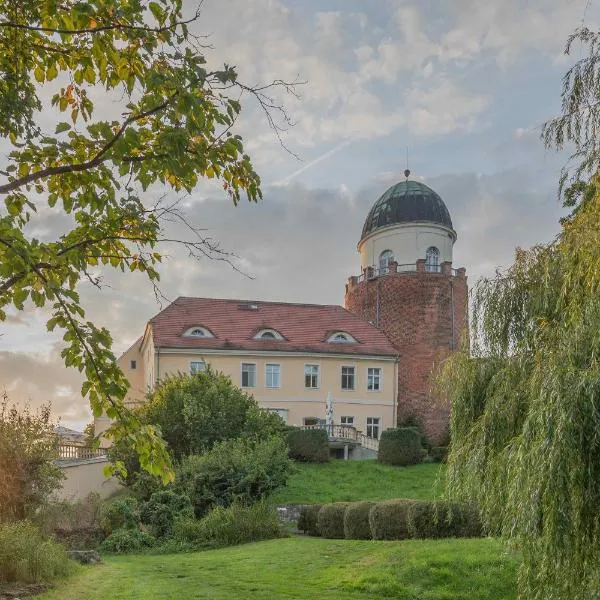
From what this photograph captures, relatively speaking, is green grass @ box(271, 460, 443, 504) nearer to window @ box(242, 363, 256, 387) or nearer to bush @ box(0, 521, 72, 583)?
window @ box(242, 363, 256, 387)

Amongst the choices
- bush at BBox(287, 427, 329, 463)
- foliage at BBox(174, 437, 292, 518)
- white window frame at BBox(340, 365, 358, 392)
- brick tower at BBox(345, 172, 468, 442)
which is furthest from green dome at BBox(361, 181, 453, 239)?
foliage at BBox(174, 437, 292, 518)

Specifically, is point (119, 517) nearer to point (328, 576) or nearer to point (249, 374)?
point (328, 576)

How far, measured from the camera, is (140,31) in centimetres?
427

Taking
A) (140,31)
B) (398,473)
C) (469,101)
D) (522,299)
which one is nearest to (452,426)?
(522,299)

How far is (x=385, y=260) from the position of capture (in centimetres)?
4397

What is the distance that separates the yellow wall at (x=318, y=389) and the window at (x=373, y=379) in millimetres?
190

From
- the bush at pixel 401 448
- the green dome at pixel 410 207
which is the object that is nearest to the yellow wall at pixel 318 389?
the bush at pixel 401 448

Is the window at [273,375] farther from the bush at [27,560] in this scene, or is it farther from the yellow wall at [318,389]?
the bush at [27,560]

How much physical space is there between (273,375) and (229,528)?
20.1 meters

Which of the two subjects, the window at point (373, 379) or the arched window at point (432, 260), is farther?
the arched window at point (432, 260)

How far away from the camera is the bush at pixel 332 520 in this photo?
17828mm

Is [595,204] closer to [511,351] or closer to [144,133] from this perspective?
[511,351]

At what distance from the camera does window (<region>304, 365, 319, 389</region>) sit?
3834 cm

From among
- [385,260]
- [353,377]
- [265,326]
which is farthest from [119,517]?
[385,260]
